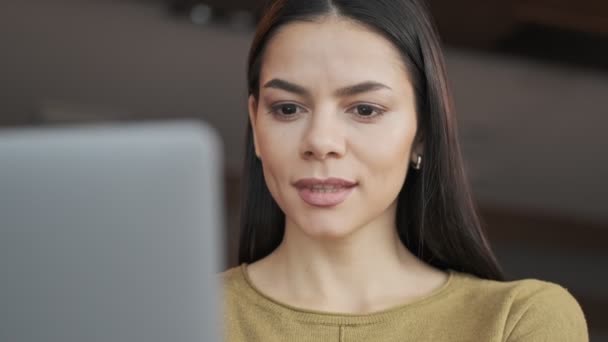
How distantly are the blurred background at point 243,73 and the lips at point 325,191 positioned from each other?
119 inches

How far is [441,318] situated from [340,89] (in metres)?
0.33

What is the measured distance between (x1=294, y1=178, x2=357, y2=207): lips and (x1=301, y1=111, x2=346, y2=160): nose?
30 mm

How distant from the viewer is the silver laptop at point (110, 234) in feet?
1.78

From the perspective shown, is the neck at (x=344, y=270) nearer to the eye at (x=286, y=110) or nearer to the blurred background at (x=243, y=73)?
the eye at (x=286, y=110)

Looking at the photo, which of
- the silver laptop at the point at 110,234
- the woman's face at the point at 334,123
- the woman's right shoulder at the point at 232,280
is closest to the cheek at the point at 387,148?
the woman's face at the point at 334,123

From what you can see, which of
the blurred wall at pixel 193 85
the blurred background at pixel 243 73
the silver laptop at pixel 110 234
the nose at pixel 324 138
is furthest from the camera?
the blurred wall at pixel 193 85

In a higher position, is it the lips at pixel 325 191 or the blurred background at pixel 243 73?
the blurred background at pixel 243 73

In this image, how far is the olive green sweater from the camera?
1341mm

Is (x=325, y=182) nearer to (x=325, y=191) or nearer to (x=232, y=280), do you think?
(x=325, y=191)

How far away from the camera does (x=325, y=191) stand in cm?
131

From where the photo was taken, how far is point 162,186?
56cm

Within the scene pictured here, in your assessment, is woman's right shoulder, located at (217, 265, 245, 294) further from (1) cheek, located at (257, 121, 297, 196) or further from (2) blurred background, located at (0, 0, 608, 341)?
(2) blurred background, located at (0, 0, 608, 341)

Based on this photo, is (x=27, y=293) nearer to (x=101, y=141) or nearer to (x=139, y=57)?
(x=101, y=141)

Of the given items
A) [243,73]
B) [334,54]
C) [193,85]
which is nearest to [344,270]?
[334,54]
